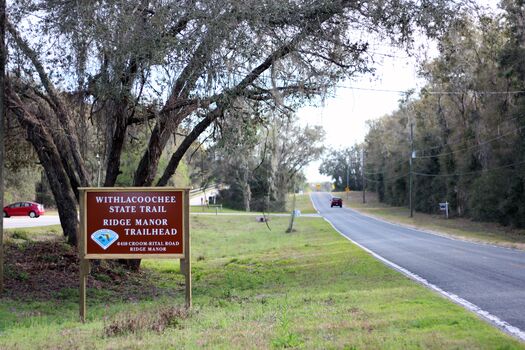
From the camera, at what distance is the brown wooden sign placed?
30.2 ft

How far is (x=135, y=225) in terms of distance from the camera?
9211mm

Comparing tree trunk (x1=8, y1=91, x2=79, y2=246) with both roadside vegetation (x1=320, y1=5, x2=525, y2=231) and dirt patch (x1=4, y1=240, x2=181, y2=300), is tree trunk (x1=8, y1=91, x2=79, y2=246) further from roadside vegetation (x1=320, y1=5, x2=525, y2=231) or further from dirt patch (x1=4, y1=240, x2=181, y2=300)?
roadside vegetation (x1=320, y1=5, x2=525, y2=231)

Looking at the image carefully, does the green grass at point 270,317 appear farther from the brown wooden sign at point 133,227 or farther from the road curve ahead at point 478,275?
the brown wooden sign at point 133,227

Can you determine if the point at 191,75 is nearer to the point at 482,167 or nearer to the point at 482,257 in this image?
the point at 482,257

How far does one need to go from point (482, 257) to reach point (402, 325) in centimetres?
1246

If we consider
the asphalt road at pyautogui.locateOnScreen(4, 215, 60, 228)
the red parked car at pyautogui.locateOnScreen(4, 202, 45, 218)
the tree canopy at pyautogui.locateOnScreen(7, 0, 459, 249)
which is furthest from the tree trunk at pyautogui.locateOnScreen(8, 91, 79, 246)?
the red parked car at pyautogui.locateOnScreen(4, 202, 45, 218)

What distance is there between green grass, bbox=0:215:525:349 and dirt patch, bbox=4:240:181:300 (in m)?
0.34

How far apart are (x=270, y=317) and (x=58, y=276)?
7.24m

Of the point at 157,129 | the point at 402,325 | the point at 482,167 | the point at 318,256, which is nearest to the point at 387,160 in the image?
the point at 482,167

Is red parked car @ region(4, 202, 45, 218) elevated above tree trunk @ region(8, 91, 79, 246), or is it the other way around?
tree trunk @ region(8, 91, 79, 246)

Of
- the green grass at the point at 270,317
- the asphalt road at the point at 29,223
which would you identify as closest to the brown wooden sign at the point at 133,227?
the green grass at the point at 270,317

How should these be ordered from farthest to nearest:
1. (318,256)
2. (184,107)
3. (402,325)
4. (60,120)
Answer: (318,256), (60,120), (184,107), (402,325)

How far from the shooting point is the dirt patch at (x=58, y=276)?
39.6ft

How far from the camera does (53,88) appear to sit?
14094 millimetres
